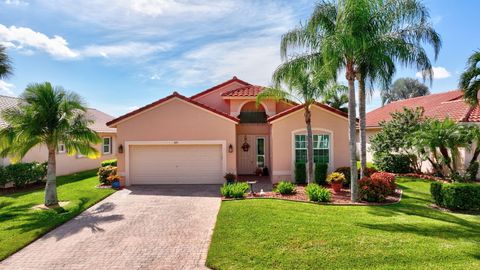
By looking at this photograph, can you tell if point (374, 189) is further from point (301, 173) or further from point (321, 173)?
point (301, 173)

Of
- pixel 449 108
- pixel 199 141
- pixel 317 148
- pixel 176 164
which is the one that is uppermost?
pixel 449 108

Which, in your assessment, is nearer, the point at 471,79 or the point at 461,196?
the point at 461,196

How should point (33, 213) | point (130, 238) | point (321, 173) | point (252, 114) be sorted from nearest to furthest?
1. point (130, 238)
2. point (33, 213)
3. point (321, 173)
4. point (252, 114)

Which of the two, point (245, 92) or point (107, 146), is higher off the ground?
point (245, 92)

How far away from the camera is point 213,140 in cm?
1636

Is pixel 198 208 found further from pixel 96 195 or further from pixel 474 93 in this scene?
pixel 474 93

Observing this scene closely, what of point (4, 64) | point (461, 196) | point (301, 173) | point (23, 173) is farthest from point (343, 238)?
point (23, 173)

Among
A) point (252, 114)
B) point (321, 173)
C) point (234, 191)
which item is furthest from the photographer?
point (252, 114)

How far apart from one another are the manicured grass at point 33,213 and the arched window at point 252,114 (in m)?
9.57

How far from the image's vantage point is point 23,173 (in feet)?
54.1

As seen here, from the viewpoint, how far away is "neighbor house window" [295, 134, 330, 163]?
1625 cm

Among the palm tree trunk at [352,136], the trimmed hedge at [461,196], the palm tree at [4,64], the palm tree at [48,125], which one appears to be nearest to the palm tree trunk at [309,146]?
the palm tree trunk at [352,136]

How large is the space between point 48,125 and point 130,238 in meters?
6.89

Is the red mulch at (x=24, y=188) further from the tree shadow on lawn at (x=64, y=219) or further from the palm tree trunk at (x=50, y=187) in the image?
the palm tree trunk at (x=50, y=187)
